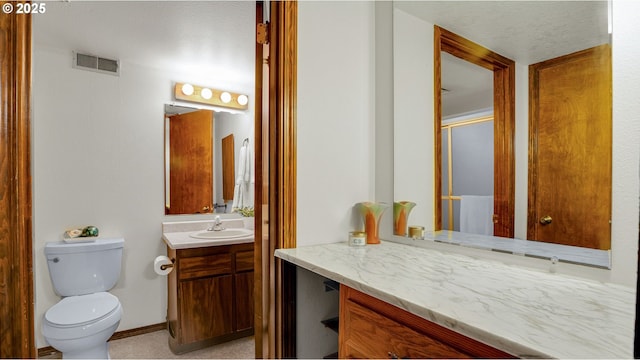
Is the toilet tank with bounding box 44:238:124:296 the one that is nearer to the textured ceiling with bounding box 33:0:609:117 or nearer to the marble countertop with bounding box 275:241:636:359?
the textured ceiling with bounding box 33:0:609:117

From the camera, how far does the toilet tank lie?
75.6 inches

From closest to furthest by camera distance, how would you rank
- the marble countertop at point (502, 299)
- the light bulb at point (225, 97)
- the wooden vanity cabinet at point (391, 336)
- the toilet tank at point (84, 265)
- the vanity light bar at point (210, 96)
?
the marble countertop at point (502, 299) → the wooden vanity cabinet at point (391, 336) → the toilet tank at point (84, 265) → the vanity light bar at point (210, 96) → the light bulb at point (225, 97)

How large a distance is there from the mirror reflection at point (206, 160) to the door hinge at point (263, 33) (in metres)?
1.55

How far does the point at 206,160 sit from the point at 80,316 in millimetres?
1487

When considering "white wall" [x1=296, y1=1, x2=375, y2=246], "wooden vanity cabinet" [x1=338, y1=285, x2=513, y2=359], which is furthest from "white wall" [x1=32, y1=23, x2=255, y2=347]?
"wooden vanity cabinet" [x1=338, y1=285, x2=513, y2=359]

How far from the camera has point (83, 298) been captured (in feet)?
6.66

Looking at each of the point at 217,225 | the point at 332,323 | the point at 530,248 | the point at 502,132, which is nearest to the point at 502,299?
the point at 530,248

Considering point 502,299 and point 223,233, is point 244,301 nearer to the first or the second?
point 223,233

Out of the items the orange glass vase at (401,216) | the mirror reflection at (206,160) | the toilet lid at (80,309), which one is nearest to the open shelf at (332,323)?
the orange glass vase at (401,216)

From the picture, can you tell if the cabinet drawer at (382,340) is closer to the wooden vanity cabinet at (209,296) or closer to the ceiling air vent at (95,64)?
the wooden vanity cabinet at (209,296)

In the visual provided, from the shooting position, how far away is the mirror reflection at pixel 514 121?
942 millimetres

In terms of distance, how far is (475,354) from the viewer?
682mm

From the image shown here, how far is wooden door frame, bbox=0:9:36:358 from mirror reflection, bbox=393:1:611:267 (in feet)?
4.70

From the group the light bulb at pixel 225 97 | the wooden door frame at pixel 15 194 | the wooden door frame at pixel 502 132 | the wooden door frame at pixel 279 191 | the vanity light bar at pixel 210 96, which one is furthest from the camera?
the light bulb at pixel 225 97
